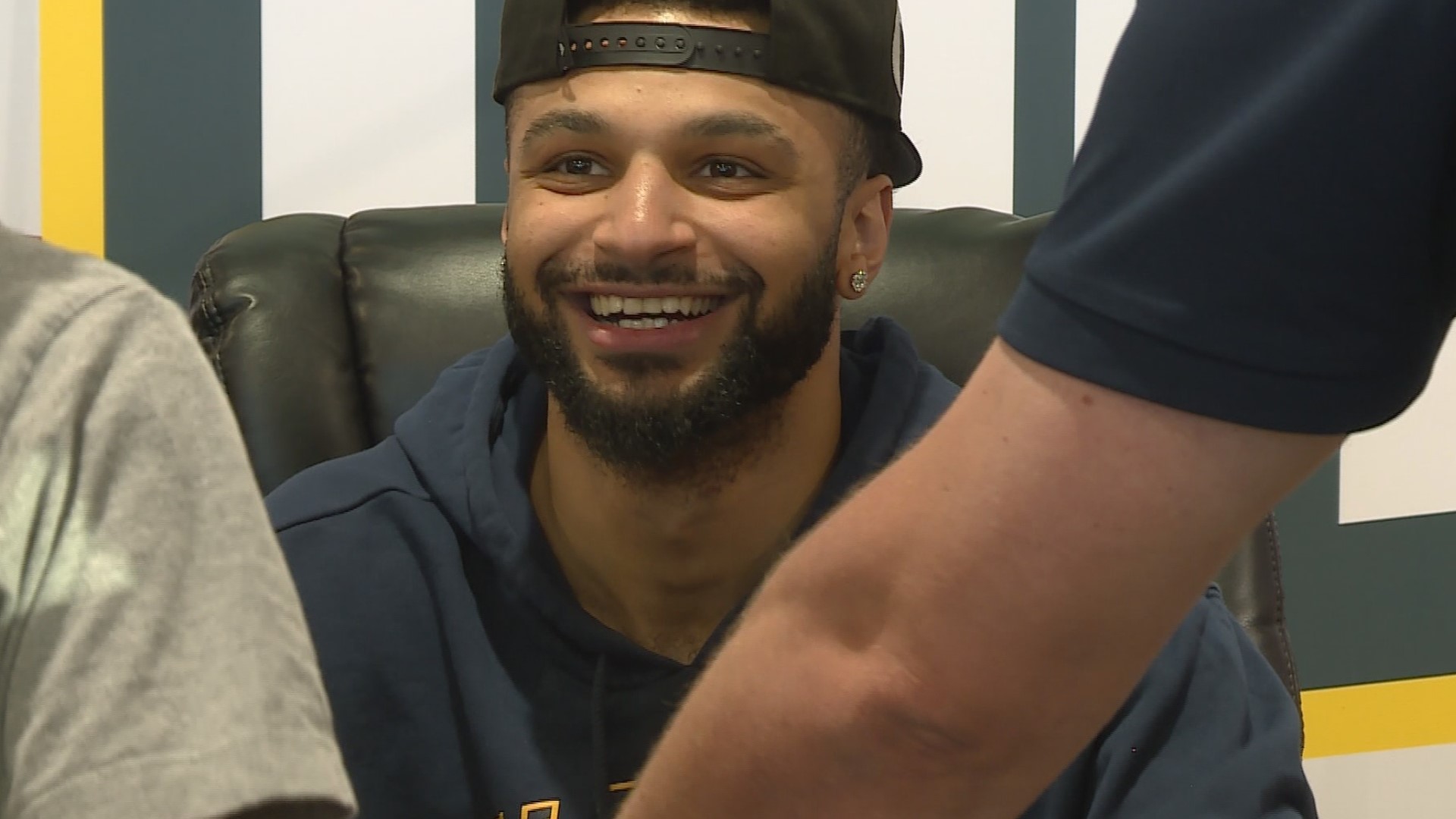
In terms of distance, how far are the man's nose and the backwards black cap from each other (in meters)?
0.10

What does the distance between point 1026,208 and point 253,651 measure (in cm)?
174

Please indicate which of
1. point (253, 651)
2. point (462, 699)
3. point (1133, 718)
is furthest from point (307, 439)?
point (253, 651)

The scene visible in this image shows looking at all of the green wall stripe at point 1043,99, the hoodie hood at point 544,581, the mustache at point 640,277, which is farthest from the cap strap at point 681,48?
the green wall stripe at point 1043,99

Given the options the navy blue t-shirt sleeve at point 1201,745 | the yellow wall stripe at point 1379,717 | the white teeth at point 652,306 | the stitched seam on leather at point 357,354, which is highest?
the white teeth at point 652,306

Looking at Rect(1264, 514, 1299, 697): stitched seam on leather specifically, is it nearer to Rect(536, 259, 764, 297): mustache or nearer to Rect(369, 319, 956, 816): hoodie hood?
Rect(369, 319, 956, 816): hoodie hood

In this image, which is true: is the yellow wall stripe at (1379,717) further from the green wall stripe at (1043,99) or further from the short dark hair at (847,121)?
the short dark hair at (847,121)

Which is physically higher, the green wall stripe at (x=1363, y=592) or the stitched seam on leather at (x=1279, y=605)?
the stitched seam on leather at (x=1279, y=605)

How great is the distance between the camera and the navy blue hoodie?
125 centimetres

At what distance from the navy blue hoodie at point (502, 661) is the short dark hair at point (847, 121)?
0.17m

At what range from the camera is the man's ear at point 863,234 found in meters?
1.53

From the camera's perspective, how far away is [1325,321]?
1.72 feet

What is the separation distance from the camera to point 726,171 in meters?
1.45

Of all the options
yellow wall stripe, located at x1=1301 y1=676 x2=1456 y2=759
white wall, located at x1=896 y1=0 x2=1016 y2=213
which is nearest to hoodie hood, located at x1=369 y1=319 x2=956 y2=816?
white wall, located at x1=896 y1=0 x2=1016 y2=213

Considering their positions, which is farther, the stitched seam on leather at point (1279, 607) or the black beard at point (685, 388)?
the stitched seam on leather at point (1279, 607)
